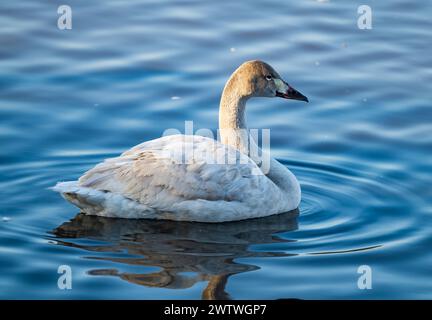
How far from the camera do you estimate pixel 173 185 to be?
11039 mm

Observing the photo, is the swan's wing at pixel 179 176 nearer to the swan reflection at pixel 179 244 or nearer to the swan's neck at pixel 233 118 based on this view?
the swan reflection at pixel 179 244

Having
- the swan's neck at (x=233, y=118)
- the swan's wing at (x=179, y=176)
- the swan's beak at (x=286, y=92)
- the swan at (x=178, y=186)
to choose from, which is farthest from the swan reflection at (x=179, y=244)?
the swan's beak at (x=286, y=92)

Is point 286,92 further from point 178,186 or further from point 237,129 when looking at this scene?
point 178,186

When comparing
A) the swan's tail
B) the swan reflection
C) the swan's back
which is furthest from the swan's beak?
the swan's tail

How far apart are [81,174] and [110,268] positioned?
2.68 meters

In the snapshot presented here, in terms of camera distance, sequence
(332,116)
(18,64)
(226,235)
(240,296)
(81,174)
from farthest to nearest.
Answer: (18,64) → (332,116) → (81,174) → (226,235) → (240,296)

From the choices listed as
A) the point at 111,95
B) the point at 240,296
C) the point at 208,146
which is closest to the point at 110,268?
the point at 240,296

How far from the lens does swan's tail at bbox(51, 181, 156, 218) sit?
10.9 m

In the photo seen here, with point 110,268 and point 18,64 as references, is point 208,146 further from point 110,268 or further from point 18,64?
Answer: point 18,64

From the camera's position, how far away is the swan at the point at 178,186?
11.0m

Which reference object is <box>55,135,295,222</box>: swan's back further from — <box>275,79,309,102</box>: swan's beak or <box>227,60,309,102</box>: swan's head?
<box>275,79,309,102</box>: swan's beak

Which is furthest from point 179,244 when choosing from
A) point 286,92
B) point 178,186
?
point 286,92

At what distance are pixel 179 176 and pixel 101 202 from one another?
86cm

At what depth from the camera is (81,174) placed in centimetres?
1229
